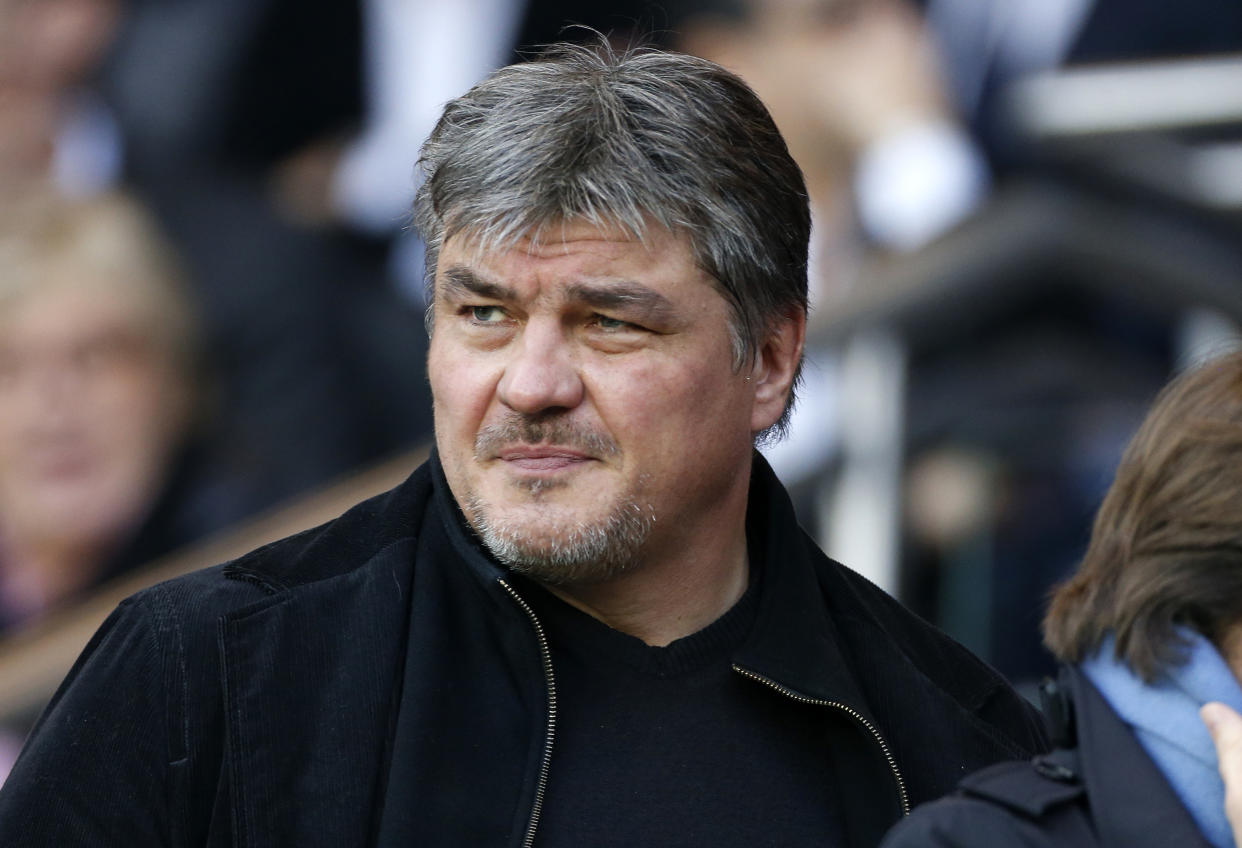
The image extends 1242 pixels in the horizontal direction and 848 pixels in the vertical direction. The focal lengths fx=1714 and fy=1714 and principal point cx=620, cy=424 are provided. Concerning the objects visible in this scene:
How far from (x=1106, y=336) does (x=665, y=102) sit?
3.60 m

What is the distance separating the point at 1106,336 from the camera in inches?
217

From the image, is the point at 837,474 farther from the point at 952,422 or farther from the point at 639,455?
the point at 639,455

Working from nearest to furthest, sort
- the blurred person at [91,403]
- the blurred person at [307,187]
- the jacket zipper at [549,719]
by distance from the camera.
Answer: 1. the jacket zipper at [549,719]
2. the blurred person at [91,403]
3. the blurred person at [307,187]

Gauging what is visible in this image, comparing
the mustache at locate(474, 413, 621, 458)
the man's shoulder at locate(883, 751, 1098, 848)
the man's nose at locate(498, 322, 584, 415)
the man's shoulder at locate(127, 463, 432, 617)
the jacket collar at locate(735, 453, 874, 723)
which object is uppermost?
the man's nose at locate(498, 322, 584, 415)

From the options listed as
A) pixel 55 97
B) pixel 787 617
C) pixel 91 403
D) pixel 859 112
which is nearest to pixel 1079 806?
pixel 787 617

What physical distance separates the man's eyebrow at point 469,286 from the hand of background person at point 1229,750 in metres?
0.96

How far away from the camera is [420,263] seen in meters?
5.14

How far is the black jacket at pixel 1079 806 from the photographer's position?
156 centimetres

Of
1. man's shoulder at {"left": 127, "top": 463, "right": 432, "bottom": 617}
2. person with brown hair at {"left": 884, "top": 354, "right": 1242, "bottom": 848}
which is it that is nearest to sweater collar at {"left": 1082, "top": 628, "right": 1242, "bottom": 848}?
person with brown hair at {"left": 884, "top": 354, "right": 1242, "bottom": 848}

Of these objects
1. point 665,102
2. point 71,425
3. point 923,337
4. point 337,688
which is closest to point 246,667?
point 337,688

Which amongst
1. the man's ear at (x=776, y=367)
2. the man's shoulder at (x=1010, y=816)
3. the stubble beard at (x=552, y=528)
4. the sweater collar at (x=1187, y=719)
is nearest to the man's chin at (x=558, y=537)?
the stubble beard at (x=552, y=528)

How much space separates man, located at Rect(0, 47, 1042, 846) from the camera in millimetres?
1912

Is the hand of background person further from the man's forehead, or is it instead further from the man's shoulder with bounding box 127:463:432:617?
the man's shoulder with bounding box 127:463:432:617

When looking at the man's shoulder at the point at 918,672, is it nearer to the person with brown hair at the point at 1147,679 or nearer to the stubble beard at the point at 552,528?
the stubble beard at the point at 552,528
